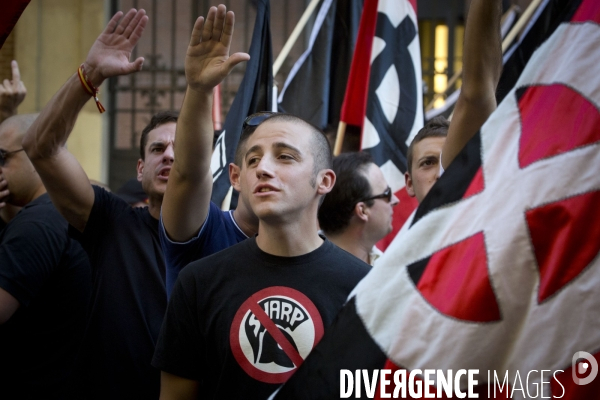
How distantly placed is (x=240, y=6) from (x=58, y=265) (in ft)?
22.0

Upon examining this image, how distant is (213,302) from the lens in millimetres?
2287

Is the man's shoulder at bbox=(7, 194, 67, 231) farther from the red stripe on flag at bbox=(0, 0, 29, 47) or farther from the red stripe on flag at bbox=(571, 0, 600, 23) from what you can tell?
the red stripe on flag at bbox=(571, 0, 600, 23)

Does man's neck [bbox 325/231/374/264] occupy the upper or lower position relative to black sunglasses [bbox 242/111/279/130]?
lower

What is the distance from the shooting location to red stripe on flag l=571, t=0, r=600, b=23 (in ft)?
5.54

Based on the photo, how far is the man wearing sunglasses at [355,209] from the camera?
3.76 meters

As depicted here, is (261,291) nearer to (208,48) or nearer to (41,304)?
(208,48)

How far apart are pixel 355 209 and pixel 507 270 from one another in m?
2.15

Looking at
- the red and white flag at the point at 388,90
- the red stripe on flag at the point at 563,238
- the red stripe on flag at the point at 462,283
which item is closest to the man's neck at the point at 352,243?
the red and white flag at the point at 388,90

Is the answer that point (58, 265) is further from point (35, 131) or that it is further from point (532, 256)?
point (532, 256)

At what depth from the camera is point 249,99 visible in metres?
4.44

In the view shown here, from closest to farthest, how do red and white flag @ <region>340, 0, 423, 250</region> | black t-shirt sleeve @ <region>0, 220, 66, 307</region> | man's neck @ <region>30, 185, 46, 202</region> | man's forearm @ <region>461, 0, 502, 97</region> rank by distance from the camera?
man's forearm @ <region>461, 0, 502, 97</region>
black t-shirt sleeve @ <region>0, 220, 66, 307</region>
man's neck @ <region>30, 185, 46, 202</region>
red and white flag @ <region>340, 0, 423, 250</region>

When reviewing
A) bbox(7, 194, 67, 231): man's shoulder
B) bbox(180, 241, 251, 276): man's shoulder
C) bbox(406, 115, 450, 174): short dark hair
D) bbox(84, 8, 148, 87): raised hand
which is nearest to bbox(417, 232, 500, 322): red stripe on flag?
bbox(180, 241, 251, 276): man's shoulder

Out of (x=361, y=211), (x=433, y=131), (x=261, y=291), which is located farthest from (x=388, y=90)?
(x=261, y=291)

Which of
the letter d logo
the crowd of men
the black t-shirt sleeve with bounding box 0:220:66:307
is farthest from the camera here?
the black t-shirt sleeve with bounding box 0:220:66:307
